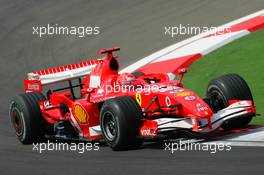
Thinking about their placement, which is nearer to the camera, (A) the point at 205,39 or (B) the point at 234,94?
(B) the point at 234,94

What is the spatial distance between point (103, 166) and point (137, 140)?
3.72 feet

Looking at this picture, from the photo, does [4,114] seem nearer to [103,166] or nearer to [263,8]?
[103,166]

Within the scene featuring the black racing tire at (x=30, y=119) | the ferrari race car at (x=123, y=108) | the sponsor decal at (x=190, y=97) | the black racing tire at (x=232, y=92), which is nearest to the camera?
the ferrari race car at (x=123, y=108)

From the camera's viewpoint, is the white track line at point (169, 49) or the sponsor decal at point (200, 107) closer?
the sponsor decal at point (200, 107)

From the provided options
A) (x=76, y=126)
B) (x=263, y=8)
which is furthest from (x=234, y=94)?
(x=263, y=8)

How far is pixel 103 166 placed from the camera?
10008mm

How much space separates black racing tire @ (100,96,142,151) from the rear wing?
→ 2298mm

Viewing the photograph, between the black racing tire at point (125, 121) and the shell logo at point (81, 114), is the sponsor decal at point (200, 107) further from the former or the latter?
the shell logo at point (81, 114)

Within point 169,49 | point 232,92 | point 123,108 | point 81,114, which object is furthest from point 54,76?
point 169,49

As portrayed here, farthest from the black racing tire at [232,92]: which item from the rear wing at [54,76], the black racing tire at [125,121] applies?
the rear wing at [54,76]

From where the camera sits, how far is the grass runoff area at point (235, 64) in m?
14.7

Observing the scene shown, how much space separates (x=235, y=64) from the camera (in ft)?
51.3

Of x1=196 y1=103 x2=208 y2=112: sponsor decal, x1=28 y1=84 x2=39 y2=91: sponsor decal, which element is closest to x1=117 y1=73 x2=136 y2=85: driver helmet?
x1=196 y1=103 x2=208 y2=112: sponsor decal

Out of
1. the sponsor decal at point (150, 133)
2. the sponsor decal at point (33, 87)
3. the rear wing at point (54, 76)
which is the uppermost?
the rear wing at point (54, 76)
